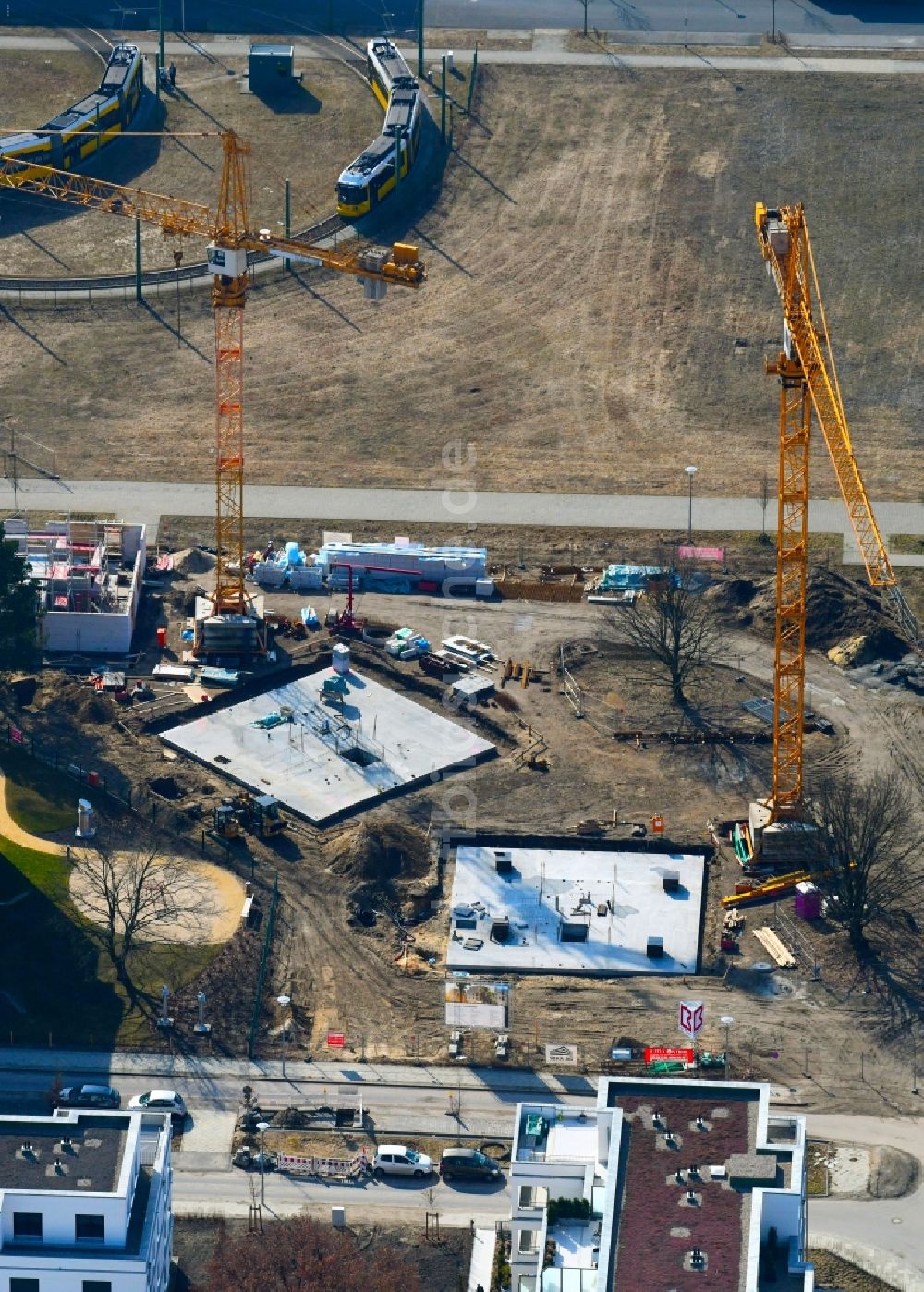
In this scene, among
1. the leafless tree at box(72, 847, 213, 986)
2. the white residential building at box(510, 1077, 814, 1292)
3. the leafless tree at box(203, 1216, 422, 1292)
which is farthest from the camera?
the leafless tree at box(72, 847, 213, 986)

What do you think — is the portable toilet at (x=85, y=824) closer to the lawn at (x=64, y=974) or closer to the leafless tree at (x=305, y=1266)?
the lawn at (x=64, y=974)

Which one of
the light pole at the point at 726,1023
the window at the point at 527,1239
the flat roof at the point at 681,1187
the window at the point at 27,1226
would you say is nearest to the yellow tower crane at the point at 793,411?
the light pole at the point at 726,1023

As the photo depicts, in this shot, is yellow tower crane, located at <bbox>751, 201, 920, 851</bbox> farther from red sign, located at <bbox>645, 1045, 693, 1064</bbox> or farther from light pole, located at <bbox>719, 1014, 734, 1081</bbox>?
red sign, located at <bbox>645, 1045, 693, 1064</bbox>

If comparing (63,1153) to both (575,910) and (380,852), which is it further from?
(575,910)

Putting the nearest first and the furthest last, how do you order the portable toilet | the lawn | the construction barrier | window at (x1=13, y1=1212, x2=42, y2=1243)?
window at (x1=13, y1=1212, x2=42, y2=1243), the construction barrier, the lawn, the portable toilet

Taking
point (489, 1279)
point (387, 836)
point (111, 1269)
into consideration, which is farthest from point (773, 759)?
point (111, 1269)

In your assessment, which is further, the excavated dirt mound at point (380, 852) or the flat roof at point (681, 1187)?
the excavated dirt mound at point (380, 852)

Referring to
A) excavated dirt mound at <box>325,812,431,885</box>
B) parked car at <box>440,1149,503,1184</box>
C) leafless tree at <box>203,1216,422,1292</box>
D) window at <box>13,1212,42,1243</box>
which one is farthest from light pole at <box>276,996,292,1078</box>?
window at <box>13,1212,42,1243</box>
